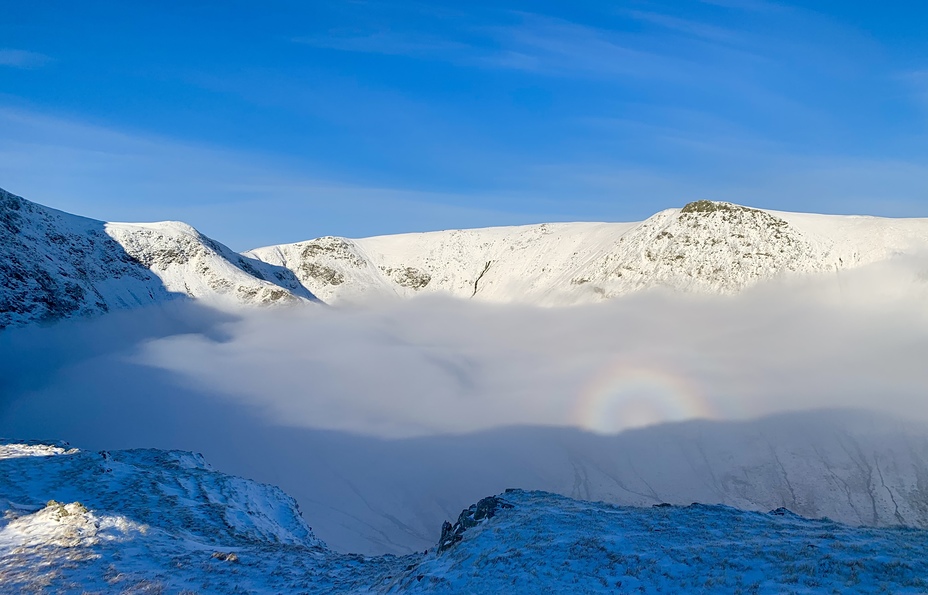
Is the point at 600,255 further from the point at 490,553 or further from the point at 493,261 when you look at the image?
the point at 490,553

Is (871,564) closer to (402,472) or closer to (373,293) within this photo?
(402,472)

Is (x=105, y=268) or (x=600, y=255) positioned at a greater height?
(x=600, y=255)

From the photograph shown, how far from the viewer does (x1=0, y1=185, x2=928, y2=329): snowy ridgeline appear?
113750mm

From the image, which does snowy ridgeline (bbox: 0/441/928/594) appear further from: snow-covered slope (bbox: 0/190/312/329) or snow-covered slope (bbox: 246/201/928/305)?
snow-covered slope (bbox: 246/201/928/305)

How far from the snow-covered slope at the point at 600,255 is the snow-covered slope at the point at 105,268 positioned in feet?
74.5

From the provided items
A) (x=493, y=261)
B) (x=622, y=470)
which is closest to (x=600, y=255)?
(x=493, y=261)

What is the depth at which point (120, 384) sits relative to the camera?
331 feet

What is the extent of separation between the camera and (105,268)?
12850cm

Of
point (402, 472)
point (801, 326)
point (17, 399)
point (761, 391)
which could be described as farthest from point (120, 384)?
point (801, 326)

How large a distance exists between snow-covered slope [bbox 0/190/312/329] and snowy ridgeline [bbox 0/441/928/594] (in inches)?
3925

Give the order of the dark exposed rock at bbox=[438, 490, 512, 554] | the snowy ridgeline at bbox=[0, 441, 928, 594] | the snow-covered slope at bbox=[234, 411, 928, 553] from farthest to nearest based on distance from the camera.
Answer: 1. the snow-covered slope at bbox=[234, 411, 928, 553]
2. the dark exposed rock at bbox=[438, 490, 512, 554]
3. the snowy ridgeline at bbox=[0, 441, 928, 594]

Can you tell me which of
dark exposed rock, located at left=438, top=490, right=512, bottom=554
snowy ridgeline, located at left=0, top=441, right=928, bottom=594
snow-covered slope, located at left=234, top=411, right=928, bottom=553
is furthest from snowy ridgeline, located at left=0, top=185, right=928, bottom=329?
dark exposed rock, located at left=438, top=490, right=512, bottom=554

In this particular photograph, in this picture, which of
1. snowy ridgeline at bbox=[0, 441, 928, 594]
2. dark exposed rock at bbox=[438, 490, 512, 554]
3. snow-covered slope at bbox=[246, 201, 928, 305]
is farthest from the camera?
snow-covered slope at bbox=[246, 201, 928, 305]

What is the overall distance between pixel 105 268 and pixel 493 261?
10442 centimetres
